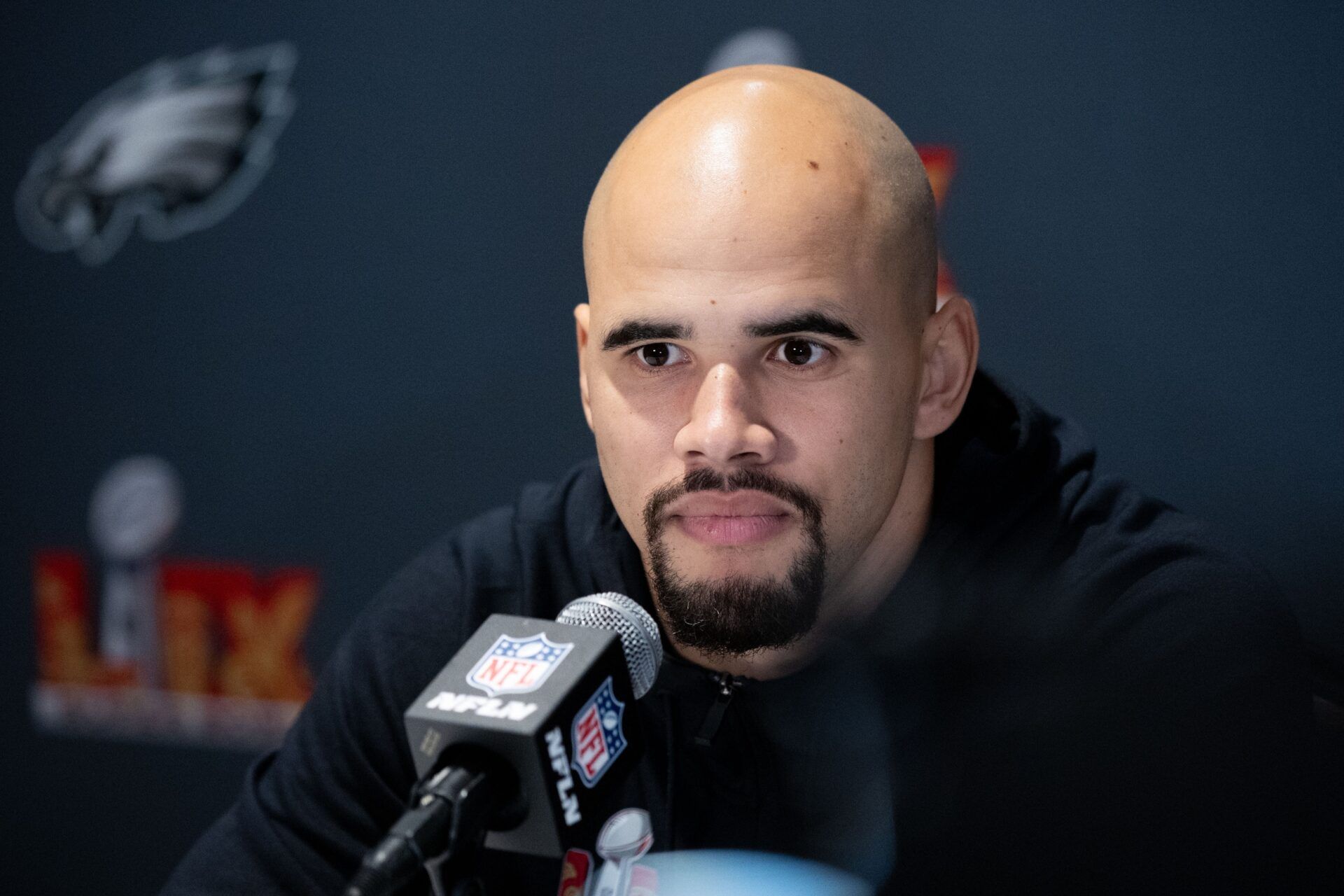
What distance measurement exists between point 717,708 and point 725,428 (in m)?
0.36

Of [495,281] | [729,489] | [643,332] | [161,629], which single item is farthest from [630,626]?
[161,629]

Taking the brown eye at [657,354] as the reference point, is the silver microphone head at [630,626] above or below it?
below

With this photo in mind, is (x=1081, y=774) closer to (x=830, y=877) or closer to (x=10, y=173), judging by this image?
(x=830, y=877)

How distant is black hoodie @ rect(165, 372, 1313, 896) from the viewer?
1.16 metres

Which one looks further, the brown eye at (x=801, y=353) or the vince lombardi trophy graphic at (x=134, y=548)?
the vince lombardi trophy graphic at (x=134, y=548)

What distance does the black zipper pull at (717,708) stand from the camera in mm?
1293

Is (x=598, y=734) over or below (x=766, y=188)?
below

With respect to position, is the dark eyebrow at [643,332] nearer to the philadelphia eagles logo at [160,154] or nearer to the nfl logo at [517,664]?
the nfl logo at [517,664]

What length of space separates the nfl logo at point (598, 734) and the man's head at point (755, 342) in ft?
1.09

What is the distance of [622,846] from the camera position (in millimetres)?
1313

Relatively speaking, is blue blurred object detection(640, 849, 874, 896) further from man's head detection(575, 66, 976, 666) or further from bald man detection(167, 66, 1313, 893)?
man's head detection(575, 66, 976, 666)

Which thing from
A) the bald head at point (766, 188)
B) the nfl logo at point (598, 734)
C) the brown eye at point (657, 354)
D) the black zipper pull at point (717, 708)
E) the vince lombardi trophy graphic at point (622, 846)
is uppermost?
the bald head at point (766, 188)

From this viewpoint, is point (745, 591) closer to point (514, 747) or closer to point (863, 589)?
point (863, 589)

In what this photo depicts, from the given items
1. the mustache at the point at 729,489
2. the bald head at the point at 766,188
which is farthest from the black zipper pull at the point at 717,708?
the bald head at the point at 766,188
